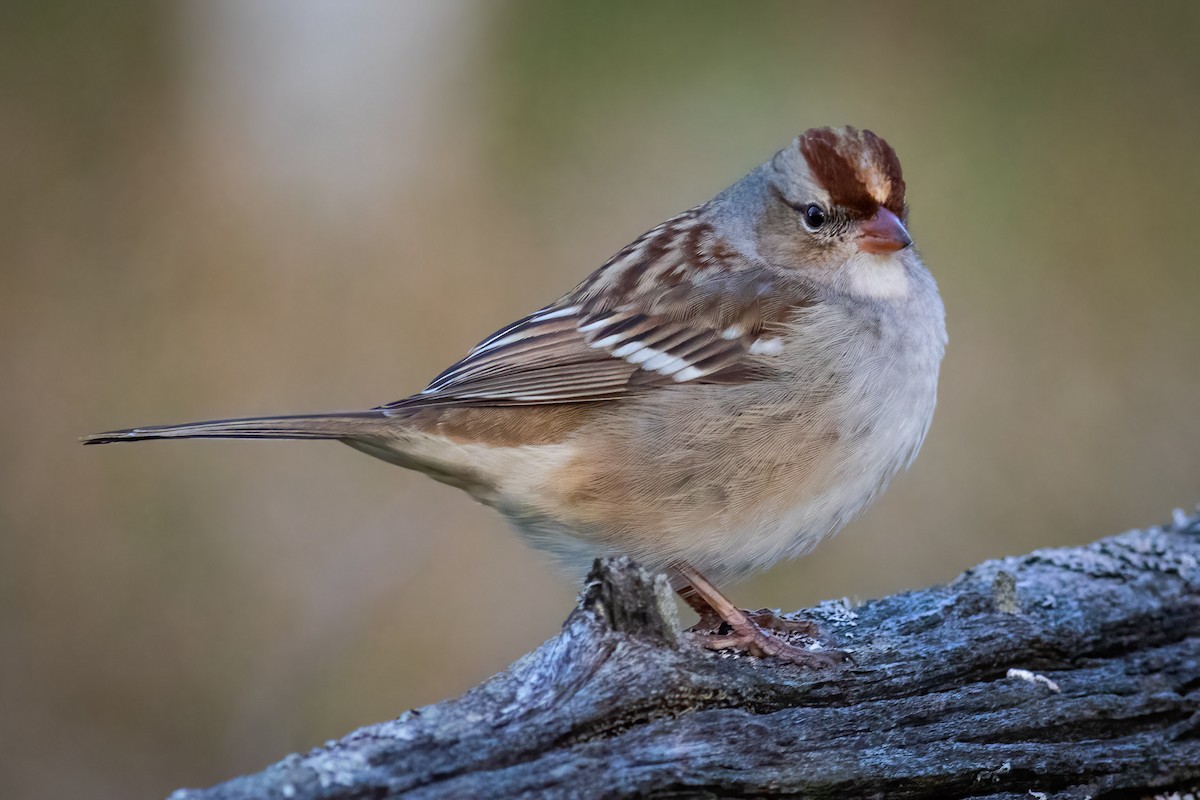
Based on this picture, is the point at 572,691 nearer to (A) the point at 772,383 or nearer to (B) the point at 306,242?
(A) the point at 772,383

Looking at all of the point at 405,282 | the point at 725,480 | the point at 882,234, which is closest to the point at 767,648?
the point at 725,480

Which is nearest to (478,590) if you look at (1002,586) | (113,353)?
(113,353)

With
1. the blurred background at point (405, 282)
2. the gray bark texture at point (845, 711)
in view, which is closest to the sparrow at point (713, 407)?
the gray bark texture at point (845, 711)

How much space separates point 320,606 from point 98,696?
39.1 inches

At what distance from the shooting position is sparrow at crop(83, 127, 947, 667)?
311 cm

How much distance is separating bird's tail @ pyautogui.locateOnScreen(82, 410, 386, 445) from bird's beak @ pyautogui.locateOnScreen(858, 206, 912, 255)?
153 centimetres

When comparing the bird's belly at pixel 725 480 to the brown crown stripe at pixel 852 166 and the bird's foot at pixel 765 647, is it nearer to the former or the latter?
the bird's foot at pixel 765 647

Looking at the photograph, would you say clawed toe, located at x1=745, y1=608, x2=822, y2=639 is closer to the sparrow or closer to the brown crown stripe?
the sparrow

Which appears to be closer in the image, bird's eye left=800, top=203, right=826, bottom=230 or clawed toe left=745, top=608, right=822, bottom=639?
clawed toe left=745, top=608, right=822, bottom=639

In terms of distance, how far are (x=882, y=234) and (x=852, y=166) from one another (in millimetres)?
225

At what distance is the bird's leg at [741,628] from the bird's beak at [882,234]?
3.71 ft

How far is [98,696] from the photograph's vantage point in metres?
4.87

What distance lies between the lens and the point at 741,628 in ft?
9.50

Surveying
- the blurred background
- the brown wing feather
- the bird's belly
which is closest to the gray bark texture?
the bird's belly
